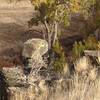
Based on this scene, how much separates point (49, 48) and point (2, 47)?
7.76 feet

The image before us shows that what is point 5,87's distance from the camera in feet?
20.6

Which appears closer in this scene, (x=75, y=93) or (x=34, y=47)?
(x=75, y=93)

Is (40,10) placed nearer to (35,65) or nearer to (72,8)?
(72,8)

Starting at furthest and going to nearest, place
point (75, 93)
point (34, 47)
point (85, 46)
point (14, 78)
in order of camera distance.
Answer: point (85, 46) < point (34, 47) < point (14, 78) < point (75, 93)

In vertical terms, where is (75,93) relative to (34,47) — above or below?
above

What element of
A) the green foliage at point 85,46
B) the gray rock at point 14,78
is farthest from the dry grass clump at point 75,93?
the green foliage at point 85,46

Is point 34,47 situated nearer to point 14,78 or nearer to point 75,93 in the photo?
point 14,78

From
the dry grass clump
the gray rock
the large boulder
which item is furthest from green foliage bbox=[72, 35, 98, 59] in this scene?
the dry grass clump

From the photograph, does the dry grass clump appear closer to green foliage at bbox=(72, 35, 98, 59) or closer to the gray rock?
the gray rock

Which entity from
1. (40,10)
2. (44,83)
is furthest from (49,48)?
(44,83)

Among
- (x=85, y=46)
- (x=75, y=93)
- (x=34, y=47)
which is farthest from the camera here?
(x=85, y=46)

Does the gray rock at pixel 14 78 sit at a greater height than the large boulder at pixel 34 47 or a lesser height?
greater

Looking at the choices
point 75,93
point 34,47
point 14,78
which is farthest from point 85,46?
point 75,93

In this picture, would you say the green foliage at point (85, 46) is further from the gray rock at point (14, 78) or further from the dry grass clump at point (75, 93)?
the dry grass clump at point (75, 93)
